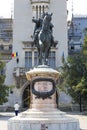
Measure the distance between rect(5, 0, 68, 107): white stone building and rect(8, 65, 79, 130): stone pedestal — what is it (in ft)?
133

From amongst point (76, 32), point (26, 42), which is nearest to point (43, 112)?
point (26, 42)

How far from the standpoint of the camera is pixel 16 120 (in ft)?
83.7

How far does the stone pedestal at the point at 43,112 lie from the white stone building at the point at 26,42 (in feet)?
133

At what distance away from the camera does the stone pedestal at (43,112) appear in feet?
81.9

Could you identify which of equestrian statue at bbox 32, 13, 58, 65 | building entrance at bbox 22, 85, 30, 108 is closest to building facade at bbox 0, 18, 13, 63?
building entrance at bbox 22, 85, 30, 108

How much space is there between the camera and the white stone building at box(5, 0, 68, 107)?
69.1 m

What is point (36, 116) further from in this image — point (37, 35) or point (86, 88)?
point (86, 88)

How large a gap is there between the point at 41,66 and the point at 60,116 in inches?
143

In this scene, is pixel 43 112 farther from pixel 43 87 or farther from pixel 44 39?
pixel 44 39

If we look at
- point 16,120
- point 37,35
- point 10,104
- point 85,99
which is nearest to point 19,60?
point 10,104

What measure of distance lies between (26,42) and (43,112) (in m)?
43.5

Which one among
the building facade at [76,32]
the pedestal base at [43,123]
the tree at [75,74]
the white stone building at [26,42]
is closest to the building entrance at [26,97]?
the white stone building at [26,42]

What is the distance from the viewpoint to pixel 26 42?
69.5 metres

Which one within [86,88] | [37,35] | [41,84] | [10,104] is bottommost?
[10,104]
